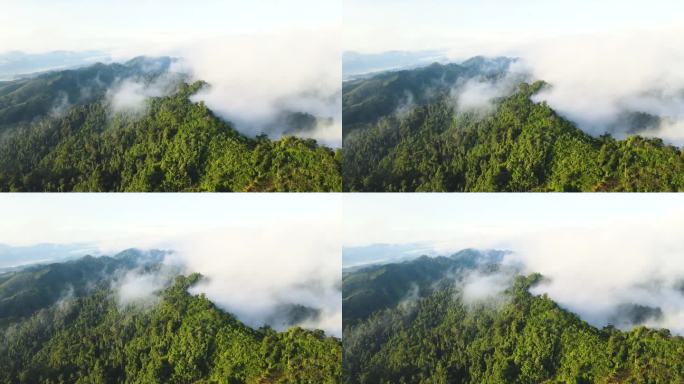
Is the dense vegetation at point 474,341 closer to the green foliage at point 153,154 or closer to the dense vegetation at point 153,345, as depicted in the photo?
the dense vegetation at point 153,345

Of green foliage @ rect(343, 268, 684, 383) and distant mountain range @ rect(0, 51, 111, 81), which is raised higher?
distant mountain range @ rect(0, 51, 111, 81)

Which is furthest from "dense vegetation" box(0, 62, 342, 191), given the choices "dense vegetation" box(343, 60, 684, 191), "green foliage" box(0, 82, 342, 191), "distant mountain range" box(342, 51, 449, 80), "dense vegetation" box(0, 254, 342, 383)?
"dense vegetation" box(0, 254, 342, 383)

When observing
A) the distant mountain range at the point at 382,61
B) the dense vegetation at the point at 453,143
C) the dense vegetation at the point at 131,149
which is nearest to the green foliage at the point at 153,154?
the dense vegetation at the point at 131,149

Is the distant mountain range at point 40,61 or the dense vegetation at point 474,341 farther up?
the distant mountain range at point 40,61

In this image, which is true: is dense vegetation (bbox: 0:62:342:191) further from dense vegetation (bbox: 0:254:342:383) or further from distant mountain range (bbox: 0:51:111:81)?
dense vegetation (bbox: 0:254:342:383)


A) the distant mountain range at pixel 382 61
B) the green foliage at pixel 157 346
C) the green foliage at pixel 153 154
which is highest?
the distant mountain range at pixel 382 61

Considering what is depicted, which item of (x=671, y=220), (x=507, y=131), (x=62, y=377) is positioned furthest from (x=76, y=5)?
(x=671, y=220)
